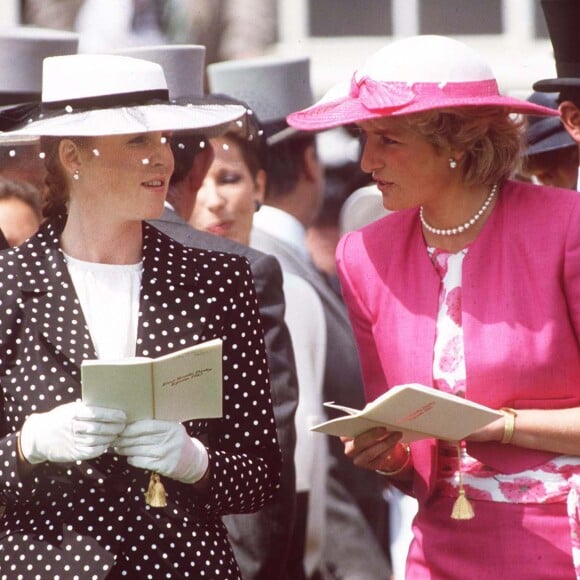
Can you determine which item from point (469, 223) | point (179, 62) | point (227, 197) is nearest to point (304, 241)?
point (227, 197)

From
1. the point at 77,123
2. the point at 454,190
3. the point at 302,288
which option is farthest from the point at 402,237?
the point at 302,288

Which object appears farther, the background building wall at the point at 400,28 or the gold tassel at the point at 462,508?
the background building wall at the point at 400,28

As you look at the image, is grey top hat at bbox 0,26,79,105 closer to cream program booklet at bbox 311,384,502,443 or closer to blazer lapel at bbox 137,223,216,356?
blazer lapel at bbox 137,223,216,356

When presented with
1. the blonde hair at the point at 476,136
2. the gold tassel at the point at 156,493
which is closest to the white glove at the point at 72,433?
the gold tassel at the point at 156,493

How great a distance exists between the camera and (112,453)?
3953mm

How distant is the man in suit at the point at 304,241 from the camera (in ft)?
21.4

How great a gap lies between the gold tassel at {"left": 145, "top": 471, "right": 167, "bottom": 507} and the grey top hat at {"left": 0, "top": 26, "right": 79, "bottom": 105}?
251 centimetres

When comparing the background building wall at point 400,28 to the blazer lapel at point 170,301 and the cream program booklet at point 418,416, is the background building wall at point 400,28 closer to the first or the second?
the blazer lapel at point 170,301

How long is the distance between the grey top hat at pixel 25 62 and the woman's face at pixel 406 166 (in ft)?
6.70

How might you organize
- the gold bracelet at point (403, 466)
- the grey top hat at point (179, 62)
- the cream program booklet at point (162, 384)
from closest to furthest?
Result: the cream program booklet at point (162, 384)
the gold bracelet at point (403, 466)
the grey top hat at point (179, 62)

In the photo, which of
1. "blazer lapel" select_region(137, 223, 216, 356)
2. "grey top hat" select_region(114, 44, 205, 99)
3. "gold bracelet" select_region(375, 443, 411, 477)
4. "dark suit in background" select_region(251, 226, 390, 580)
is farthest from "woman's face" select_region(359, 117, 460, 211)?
"dark suit in background" select_region(251, 226, 390, 580)

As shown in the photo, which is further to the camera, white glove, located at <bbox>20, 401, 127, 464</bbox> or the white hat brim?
the white hat brim

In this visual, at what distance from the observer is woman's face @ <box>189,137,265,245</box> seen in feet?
19.1

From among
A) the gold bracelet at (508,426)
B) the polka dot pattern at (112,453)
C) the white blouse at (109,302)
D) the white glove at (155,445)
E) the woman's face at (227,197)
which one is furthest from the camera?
the woman's face at (227,197)
